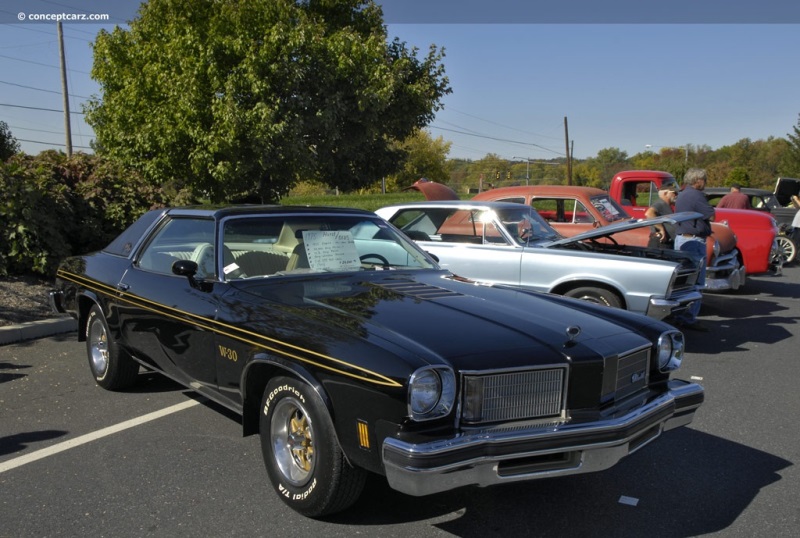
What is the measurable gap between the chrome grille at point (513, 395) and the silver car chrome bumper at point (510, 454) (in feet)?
0.28

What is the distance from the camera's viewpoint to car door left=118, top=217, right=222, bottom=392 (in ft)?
12.9

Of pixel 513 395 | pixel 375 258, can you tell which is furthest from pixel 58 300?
pixel 513 395

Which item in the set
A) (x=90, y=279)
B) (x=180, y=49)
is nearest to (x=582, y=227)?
(x=90, y=279)

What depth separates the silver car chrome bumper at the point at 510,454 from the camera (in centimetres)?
263

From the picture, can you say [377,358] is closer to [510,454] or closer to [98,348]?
[510,454]

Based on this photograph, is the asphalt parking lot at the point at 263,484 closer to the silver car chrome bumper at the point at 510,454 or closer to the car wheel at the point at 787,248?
the silver car chrome bumper at the point at 510,454

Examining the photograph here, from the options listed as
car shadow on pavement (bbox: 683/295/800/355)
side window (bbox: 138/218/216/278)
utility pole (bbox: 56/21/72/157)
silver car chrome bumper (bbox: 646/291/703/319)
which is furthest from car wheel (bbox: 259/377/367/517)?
utility pole (bbox: 56/21/72/157)

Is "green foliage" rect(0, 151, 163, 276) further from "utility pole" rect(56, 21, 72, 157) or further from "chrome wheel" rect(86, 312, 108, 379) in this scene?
"utility pole" rect(56, 21, 72, 157)

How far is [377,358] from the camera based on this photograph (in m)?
2.85

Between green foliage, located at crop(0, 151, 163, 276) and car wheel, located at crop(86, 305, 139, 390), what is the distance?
3.59m

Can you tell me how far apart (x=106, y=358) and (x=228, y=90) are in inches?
430

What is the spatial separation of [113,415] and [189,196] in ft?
22.1

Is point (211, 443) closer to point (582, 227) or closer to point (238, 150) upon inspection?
point (582, 227)

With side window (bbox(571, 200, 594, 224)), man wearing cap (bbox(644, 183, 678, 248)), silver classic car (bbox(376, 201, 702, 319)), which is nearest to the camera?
silver classic car (bbox(376, 201, 702, 319))
